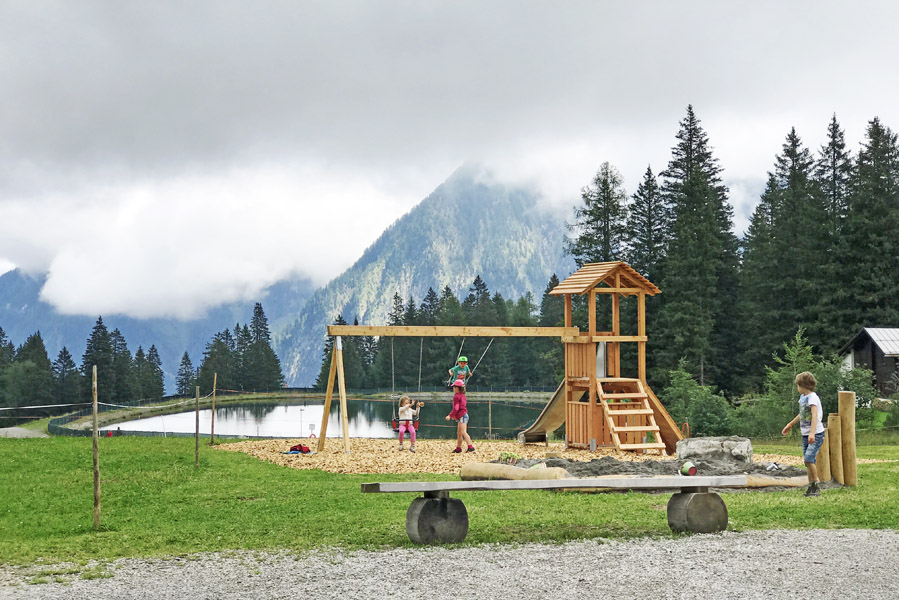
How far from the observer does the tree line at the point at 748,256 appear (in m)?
45.8

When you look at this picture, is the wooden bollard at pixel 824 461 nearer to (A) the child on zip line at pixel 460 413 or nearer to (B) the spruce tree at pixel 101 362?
(A) the child on zip line at pixel 460 413

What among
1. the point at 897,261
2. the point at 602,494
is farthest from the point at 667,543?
the point at 897,261

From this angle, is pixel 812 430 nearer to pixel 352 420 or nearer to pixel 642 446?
pixel 642 446

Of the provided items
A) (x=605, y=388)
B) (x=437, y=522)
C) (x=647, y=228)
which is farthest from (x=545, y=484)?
(x=647, y=228)

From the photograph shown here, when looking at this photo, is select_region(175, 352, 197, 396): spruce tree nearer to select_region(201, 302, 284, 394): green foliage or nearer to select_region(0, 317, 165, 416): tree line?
select_region(201, 302, 284, 394): green foliage

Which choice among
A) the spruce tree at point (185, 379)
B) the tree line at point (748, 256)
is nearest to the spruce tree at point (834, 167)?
the tree line at point (748, 256)

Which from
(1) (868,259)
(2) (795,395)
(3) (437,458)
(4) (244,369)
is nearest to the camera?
(3) (437,458)

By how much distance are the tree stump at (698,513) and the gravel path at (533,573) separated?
13.3 inches

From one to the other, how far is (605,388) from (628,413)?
192 cm

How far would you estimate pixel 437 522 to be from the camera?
27.1ft

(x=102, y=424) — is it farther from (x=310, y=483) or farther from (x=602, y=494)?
(x=602, y=494)

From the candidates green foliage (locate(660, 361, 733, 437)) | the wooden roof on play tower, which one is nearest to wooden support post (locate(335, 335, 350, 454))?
the wooden roof on play tower

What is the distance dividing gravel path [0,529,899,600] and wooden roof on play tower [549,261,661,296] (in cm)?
1286

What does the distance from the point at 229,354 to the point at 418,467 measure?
96932mm
